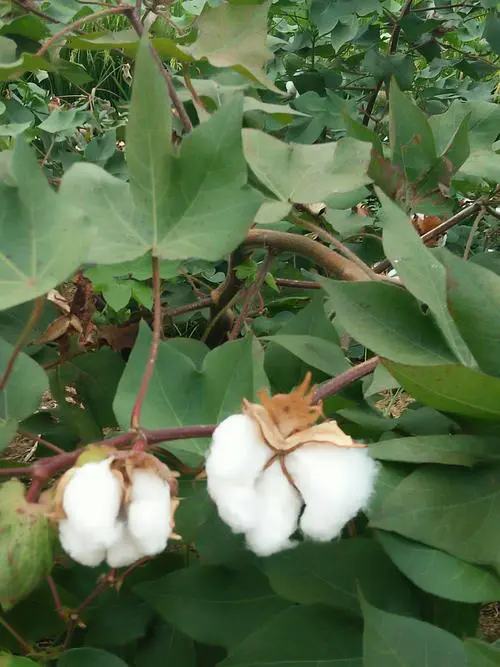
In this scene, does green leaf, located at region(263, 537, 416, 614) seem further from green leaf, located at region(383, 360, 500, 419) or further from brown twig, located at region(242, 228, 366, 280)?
brown twig, located at region(242, 228, 366, 280)

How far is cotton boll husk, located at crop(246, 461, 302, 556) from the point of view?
0.30 meters

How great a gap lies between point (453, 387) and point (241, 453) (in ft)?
0.35

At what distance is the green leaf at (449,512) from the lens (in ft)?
1.09

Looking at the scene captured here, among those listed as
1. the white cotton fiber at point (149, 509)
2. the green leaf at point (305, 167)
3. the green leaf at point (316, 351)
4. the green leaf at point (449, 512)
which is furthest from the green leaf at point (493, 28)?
the white cotton fiber at point (149, 509)

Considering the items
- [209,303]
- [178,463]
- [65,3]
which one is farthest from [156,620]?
[65,3]

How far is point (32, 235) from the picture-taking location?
34 centimetres

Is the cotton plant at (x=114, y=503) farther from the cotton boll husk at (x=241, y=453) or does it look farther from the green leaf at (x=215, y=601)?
the green leaf at (x=215, y=601)

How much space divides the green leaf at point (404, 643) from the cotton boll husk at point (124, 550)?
11cm

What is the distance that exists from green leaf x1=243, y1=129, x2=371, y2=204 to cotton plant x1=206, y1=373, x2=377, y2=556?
0.78 feet

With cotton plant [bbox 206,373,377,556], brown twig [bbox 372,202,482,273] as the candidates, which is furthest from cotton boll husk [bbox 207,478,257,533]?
brown twig [bbox 372,202,482,273]

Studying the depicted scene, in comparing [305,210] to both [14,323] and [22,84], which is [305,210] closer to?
[14,323]

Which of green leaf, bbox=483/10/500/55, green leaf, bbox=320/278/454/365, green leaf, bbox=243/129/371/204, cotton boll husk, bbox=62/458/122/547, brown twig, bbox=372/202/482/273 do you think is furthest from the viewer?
green leaf, bbox=483/10/500/55

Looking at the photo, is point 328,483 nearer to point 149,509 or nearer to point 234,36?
point 149,509

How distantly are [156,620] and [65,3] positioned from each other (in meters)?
0.72
